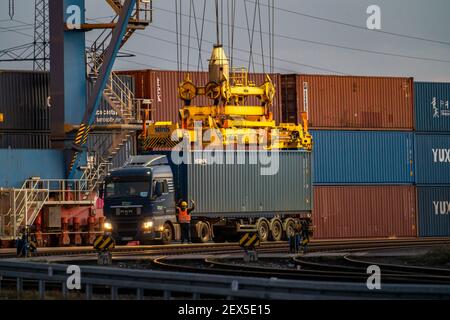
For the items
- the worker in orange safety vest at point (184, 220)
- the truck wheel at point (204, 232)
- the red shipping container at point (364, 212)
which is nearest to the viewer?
the worker in orange safety vest at point (184, 220)

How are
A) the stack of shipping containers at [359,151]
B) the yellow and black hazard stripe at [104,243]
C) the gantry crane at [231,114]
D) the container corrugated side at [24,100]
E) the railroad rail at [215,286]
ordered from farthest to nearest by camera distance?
the stack of shipping containers at [359,151], the container corrugated side at [24,100], the gantry crane at [231,114], the yellow and black hazard stripe at [104,243], the railroad rail at [215,286]

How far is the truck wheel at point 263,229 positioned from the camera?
158 ft

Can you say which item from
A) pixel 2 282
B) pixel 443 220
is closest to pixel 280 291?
pixel 2 282

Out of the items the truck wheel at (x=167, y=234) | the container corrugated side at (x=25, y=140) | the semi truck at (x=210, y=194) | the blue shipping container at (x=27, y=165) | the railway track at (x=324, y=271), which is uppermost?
the container corrugated side at (x=25, y=140)

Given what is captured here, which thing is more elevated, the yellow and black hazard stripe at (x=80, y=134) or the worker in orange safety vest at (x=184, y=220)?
the yellow and black hazard stripe at (x=80, y=134)

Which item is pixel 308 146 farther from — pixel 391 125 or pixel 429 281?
pixel 429 281

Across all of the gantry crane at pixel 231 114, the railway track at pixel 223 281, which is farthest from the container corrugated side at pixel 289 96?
the railway track at pixel 223 281

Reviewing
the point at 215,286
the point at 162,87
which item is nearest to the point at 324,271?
the point at 215,286

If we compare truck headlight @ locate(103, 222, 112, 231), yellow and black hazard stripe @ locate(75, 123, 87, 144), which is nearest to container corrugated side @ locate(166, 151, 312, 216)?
truck headlight @ locate(103, 222, 112, 231)

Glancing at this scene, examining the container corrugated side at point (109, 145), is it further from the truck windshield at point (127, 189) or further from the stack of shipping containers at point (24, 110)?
the truck windshield at point (127, 189)

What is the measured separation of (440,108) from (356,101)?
474 cm

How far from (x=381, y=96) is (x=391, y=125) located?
→ 1.47 meters

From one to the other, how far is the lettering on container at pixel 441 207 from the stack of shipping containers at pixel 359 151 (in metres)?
1.26

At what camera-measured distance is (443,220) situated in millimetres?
60781
